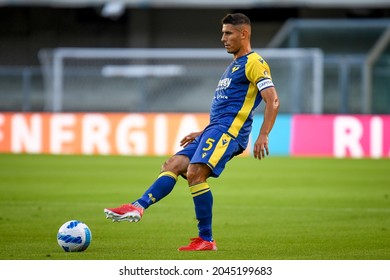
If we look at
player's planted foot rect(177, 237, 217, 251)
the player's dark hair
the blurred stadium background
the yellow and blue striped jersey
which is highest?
the blurred stadium background

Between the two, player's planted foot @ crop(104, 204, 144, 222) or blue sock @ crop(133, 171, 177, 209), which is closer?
player's planted foot @ crop(104, 204, 144, 222)

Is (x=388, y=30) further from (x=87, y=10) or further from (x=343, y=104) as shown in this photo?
(x=87, y=10)

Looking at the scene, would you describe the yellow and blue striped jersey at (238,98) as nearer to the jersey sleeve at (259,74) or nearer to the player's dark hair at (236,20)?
the jersey sleeve at (259,74)

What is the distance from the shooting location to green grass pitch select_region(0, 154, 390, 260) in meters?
10.2

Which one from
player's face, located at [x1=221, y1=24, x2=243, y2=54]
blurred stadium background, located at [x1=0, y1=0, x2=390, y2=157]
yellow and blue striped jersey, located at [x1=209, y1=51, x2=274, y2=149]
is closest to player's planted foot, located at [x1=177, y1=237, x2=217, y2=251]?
yellow and blue striped jersey, located at [x1=209, y1=51, x2=274, y2=149]

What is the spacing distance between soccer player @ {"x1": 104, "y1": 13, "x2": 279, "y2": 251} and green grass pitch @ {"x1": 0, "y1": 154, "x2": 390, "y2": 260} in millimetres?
502

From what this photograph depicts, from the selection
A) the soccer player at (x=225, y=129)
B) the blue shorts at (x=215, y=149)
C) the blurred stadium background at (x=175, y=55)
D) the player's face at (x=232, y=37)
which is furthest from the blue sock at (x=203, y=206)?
the blurred stadium background at (x=175, y=55)

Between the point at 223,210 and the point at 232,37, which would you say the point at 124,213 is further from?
the point at 223,210

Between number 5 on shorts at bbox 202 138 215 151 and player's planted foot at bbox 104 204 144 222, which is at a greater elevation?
number 5 on shorts at bbox 202 138 215 151

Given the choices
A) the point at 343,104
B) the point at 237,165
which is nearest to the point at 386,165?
the point at 237,165

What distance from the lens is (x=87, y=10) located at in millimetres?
38469

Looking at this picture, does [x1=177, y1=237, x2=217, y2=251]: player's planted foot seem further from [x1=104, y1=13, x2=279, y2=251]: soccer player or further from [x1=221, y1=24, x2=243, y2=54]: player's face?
[x1=221, y1=24, x2=243, y2=54]: player's face

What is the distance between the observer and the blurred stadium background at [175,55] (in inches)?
1148

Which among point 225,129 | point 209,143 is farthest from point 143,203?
point 225,129
